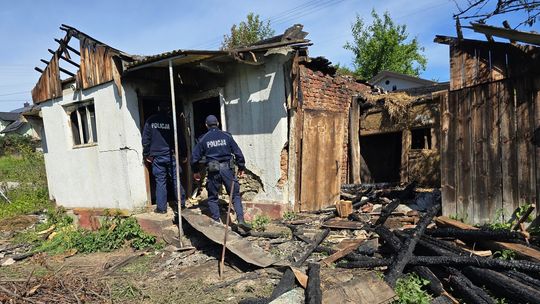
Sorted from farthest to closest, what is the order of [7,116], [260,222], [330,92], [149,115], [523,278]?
[7,116] < [149,115] < [330,92] < [260,222] < [523,278]

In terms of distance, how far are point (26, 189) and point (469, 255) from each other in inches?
567

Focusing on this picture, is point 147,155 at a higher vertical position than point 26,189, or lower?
higher

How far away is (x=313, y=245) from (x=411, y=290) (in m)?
1.71

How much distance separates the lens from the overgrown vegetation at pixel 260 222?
6.36m

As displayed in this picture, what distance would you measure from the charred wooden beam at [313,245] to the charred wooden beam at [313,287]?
49 centimetres

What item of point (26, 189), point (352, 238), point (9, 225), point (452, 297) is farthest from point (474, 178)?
point (26, 189)

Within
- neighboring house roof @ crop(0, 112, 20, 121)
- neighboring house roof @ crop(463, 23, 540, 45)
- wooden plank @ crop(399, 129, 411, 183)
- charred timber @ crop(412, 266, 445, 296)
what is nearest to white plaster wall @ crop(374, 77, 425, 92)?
wooden plank @ crop(399, 129, 411, 183)

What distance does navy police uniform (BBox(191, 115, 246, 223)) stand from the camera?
611 centimetres

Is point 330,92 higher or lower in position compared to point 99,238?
higher

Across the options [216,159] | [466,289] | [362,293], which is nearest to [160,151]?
[216,159]

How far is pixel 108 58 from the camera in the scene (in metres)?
7.15

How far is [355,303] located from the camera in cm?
345

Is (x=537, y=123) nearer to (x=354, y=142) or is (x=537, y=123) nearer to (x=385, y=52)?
(x=354, y=142)

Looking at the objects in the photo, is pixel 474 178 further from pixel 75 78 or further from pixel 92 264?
pixel 75 78
